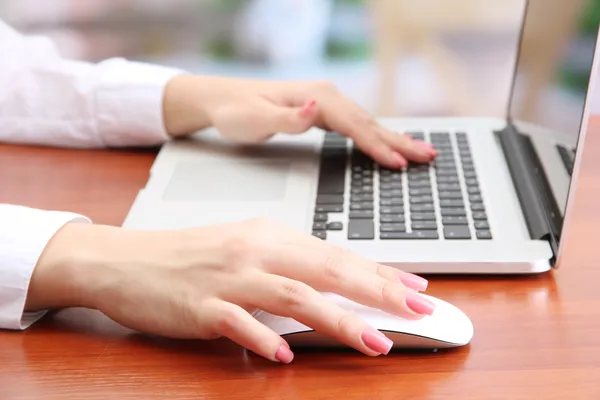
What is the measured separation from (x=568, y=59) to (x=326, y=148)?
0.33m

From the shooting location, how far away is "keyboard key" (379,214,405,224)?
77cm

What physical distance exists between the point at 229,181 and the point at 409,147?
0.22 m

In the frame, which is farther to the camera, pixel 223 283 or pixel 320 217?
pixel 320 217

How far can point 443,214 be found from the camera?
0.78 metres

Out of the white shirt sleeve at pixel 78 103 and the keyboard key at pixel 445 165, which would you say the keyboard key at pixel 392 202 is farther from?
the white shirt sleeve at pixel 78 103

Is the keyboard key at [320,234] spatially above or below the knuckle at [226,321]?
below

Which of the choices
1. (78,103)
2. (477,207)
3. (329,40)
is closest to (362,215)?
(477,207)

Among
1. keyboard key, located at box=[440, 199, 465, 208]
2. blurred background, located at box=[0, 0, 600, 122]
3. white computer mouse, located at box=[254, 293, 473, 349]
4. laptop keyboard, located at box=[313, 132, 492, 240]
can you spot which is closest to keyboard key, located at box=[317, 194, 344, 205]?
laptop keyboard, located at box=[313, 132, 492, 240]

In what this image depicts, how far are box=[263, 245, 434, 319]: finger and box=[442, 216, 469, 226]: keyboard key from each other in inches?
6.4

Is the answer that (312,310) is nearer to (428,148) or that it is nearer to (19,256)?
(19,256)

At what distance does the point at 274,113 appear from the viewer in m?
0.95

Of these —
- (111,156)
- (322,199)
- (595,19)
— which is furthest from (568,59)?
(111,156)

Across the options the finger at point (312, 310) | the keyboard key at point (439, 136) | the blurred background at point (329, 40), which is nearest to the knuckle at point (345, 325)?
the finger at point (312, 310)

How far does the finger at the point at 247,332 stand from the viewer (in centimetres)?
58
